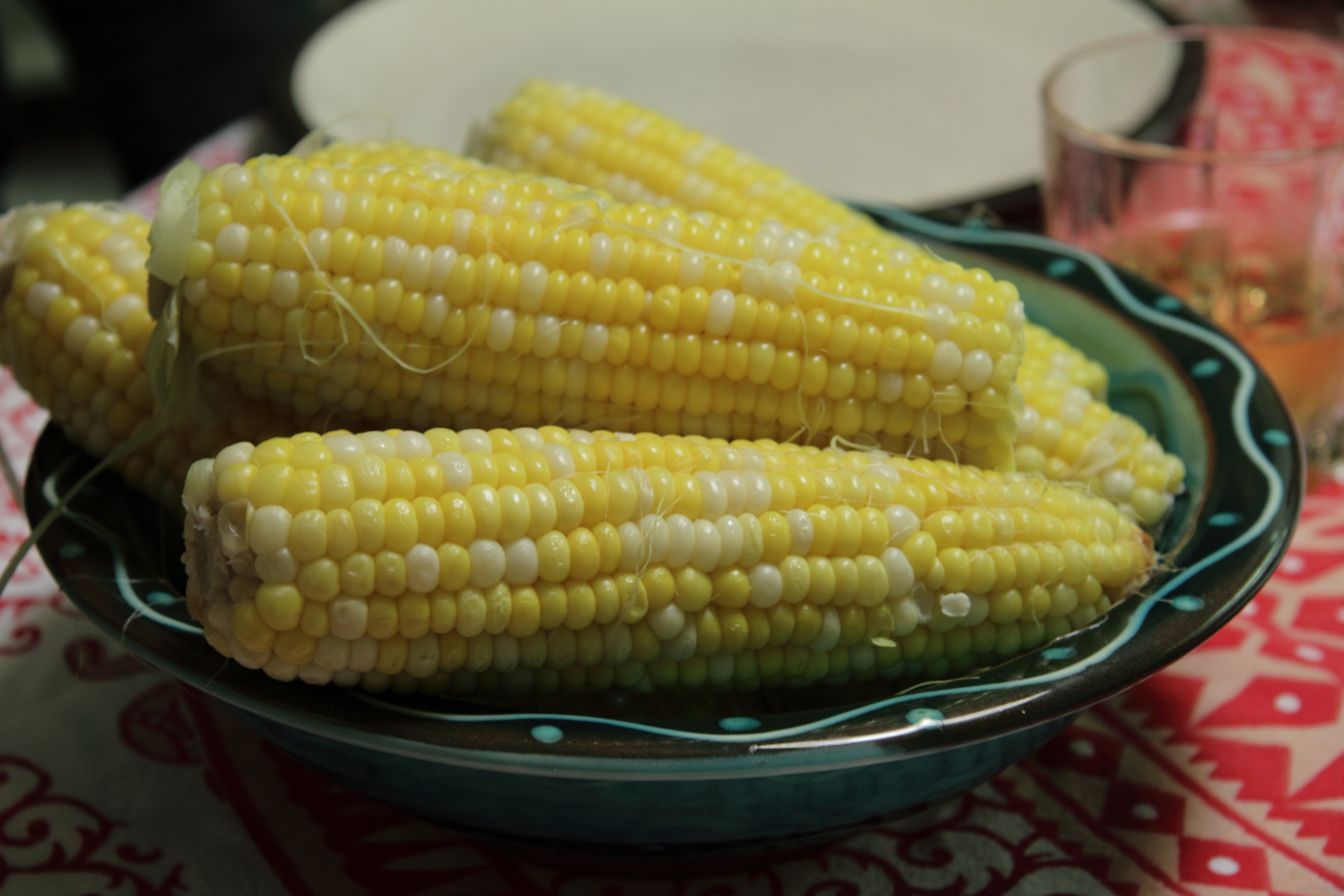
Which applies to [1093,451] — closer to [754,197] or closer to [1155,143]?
[754,197]

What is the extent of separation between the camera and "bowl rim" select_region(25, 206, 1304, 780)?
1.63ft

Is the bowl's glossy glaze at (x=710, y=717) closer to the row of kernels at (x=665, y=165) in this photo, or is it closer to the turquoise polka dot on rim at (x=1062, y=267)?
the turquoise polka dot on rim at (x=1062, y=267)

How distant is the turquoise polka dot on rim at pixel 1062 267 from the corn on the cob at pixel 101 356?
543 millimetres

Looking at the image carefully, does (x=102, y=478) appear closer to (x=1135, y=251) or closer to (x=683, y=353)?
(x=683, y=353)

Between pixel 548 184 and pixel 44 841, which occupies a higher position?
pixel 548 184

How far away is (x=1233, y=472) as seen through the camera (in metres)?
0.67

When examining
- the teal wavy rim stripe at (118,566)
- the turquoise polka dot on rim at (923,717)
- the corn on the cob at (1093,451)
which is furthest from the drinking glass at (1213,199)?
the teal wavy rim stripe at (118,566)

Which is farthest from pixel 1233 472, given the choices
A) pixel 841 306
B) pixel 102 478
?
pixel 102 478

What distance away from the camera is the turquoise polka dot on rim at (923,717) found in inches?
20.1

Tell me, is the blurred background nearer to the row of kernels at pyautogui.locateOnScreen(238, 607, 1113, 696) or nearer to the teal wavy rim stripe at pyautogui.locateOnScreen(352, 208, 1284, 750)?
the teal wavy rim stripe at pyautogui.locateOnScreen(352, 208, 1284, 750)

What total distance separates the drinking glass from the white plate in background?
0.16 meters

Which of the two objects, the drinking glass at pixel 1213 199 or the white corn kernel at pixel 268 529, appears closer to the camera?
the white corn kernel at pixel 268 529

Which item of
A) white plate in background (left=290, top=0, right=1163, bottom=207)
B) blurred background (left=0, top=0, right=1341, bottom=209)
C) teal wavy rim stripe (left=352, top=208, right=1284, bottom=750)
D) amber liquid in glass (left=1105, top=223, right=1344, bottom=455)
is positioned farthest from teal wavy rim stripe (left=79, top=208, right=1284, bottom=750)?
blurred background (left=0, top=0, right=1341, bottom=209)

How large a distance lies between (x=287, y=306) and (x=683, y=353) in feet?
0.71
